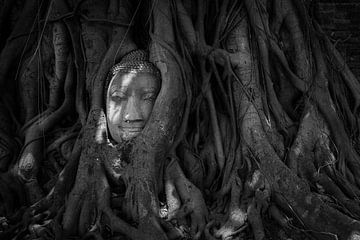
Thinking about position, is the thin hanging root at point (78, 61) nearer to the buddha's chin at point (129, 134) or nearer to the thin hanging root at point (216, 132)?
the buddha's chin at point (129, 134)

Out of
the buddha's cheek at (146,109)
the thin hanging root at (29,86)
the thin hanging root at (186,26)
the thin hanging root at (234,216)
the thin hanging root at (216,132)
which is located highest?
the thin hanging root at (186,26)

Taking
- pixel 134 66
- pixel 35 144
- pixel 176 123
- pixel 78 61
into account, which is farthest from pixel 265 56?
pixel 35 144

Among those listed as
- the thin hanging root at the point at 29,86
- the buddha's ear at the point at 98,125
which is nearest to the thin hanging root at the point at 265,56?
the buddha's ear at the point at 98,125

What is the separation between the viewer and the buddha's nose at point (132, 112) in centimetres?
301

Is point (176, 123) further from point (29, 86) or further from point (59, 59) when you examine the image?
point (29, 86)

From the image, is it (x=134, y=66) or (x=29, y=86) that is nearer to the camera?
(x=134, y=66)

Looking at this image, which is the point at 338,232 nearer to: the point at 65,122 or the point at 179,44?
the point at 179,44

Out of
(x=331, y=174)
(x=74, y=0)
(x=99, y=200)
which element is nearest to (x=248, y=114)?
(x=331, y=174)

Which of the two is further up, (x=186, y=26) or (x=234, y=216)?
(x=186, y=26)

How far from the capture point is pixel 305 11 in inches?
138

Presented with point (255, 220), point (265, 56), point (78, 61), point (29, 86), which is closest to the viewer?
point (255, 220)

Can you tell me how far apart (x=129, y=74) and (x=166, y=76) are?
0.94 ft

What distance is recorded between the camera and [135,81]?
306 centimetres

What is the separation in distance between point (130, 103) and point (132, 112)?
75 millimetres
